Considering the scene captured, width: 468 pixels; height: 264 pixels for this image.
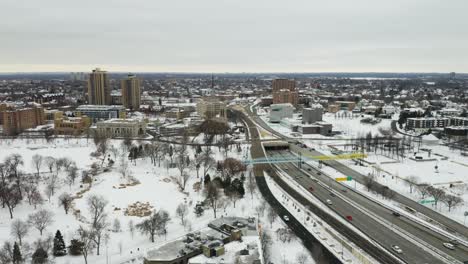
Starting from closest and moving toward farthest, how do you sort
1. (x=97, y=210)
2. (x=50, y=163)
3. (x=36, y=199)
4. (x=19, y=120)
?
(x=97, y=210) → (x=36, y=199) → (x=50, y=163) → (x=19, y=120)

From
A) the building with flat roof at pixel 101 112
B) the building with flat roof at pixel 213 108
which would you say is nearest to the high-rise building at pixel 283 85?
the building with flat roof at pixel 213 108

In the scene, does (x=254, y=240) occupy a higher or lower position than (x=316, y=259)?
higher

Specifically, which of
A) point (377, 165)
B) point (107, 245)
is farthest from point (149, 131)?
point (107, 245)

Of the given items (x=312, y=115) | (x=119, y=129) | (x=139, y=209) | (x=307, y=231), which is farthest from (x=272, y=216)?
(x=312, y=115)

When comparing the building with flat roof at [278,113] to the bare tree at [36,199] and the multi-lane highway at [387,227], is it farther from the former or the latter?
the bare tree at [36,199]

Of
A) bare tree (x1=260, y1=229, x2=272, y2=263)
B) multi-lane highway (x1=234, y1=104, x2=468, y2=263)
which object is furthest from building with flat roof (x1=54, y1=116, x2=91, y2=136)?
bare tree (x1=260, y1=229, x2=272, y2=263)

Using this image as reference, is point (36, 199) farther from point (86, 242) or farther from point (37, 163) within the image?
point (37, 163)

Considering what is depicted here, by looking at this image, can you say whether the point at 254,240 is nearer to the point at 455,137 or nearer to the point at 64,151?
the point at 64,151

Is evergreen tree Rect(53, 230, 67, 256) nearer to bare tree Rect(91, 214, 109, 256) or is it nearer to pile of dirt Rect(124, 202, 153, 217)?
bare tree Rect(91, 214, 109, 256)
